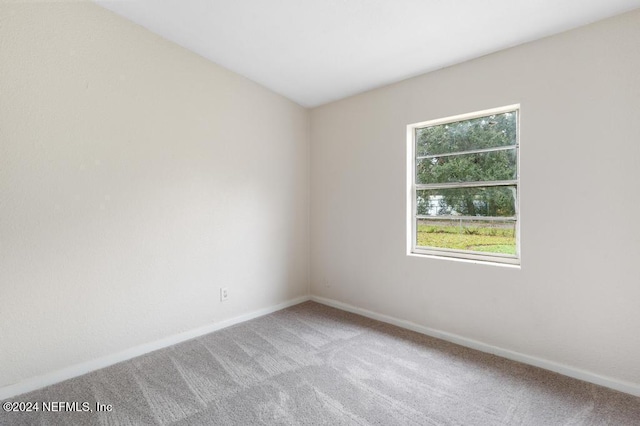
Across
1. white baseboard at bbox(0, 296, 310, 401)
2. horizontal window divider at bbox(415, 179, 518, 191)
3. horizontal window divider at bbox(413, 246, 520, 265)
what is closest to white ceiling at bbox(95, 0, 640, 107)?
horizontal window divider at bbox(415, 179, 518, 191)

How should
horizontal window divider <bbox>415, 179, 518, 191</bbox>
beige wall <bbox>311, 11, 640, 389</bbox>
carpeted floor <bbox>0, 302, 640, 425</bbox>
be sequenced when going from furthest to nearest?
1. horizontal window divider <bbox>415, 179, 518, 191</bbox>
2. beige wall <bbox>311, 11, 640, 389</bbox>
3. carpeted floor <bbox>0, 302, 640, 425</bbox>

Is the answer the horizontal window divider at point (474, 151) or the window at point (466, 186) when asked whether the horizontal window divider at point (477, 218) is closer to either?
the window at point (466, 186)

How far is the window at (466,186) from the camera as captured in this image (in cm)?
244

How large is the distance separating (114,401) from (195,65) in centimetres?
269

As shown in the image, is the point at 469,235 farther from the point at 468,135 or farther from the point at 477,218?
the point at 468,135

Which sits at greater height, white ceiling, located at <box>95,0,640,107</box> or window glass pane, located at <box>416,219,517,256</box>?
white ceiling, located at <box>95,0,640,107</box>

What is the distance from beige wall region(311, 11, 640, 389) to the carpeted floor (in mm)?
264

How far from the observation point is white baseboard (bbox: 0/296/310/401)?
194cm

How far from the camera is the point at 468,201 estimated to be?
8.74ft

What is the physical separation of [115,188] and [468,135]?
294 centimetres

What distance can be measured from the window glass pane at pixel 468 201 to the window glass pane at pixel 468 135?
0.37 meters

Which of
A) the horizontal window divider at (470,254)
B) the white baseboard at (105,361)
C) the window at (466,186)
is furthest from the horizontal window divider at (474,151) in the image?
the white baseboard at (105,361)

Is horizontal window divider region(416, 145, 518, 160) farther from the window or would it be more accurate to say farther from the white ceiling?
the white ceiling

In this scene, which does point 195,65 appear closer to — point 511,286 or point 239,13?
point 239,13
